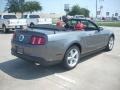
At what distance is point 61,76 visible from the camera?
5.84 m

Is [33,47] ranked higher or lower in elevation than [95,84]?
higher

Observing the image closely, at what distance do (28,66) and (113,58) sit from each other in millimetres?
3280

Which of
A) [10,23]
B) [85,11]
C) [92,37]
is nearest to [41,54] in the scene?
[92,37]

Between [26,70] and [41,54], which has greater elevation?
[41,54]

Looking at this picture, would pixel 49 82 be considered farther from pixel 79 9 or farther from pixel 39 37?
pixel 79 9

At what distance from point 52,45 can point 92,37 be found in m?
2.19

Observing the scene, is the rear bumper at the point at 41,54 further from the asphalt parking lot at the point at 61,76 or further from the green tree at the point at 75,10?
the green tree at the point at 75,10

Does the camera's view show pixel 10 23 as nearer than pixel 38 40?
No

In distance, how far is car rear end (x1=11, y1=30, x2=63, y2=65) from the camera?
5543 mm

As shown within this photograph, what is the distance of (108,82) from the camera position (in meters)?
5.44

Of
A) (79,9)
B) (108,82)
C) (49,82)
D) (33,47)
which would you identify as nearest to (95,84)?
(108,82)

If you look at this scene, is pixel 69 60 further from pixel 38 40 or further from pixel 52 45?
pixel 38 40

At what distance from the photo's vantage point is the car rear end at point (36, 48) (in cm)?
554

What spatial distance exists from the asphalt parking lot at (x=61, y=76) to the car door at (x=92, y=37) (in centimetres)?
53
